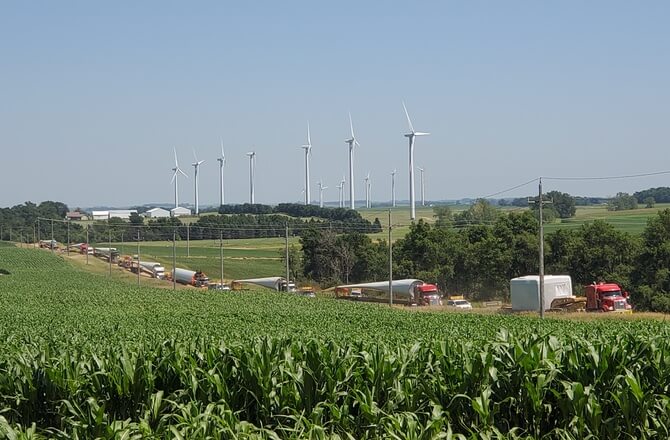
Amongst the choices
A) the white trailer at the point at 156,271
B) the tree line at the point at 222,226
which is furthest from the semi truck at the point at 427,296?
the tree line at the point at 222,226

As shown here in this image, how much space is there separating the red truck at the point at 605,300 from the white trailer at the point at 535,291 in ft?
8.84

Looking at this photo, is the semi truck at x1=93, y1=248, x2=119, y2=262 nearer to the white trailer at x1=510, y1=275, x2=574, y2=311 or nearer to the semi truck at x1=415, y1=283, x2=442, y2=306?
the semi truck at x1=415, y1=283, x2=442, y2=306

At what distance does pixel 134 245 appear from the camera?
165 m

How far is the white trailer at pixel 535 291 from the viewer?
195 ft

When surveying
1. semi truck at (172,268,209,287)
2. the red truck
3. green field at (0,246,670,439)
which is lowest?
semi truck at (172,268,209,287)

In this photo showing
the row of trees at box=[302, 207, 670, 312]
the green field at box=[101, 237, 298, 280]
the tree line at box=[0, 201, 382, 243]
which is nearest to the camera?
the row of trees at box=[302, 207, 670, 312]

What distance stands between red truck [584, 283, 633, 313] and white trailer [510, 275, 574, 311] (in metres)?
2.69

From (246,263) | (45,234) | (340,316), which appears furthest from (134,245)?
(340,316)

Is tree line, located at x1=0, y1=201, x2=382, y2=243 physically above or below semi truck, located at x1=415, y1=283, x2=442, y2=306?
above

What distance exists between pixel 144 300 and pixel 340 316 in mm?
19652

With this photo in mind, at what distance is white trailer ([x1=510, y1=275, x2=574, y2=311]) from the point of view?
5947cm

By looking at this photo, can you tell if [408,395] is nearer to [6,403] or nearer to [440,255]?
[6,403]

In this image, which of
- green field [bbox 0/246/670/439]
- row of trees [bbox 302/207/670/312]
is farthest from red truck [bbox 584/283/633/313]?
green field [bbox 0/246/670/439]

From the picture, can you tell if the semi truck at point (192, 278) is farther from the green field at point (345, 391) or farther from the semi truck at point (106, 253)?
the green field at point (345, 391)
